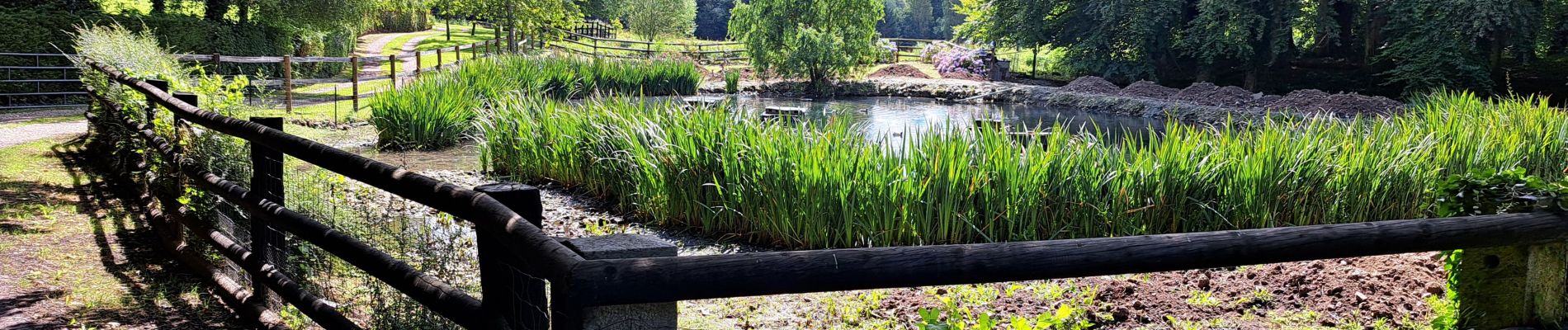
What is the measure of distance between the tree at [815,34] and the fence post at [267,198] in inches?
875

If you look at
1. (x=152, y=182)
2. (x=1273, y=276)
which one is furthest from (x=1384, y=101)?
(x=152, y=182)

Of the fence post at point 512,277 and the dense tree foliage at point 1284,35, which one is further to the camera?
the dense tree foliage at point 1284,35

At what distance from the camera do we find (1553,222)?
115 inches

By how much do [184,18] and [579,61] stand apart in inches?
322

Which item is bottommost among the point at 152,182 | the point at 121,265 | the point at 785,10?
the point at 121,265

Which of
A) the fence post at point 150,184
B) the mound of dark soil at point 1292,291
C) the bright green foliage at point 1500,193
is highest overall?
the bright green foliage at point 1500,193

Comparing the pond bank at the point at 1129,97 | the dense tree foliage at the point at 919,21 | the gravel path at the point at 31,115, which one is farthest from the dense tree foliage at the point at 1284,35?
the dense tree foliage at the point at 919,21

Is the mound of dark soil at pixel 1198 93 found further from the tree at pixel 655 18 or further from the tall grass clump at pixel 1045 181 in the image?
the tree at pixel 655 18

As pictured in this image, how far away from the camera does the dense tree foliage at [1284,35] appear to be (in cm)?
1950

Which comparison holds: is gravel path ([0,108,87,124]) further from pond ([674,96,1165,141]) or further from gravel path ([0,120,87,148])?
pond ([674,96,1165,141])

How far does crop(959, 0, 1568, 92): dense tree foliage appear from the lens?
768 inches

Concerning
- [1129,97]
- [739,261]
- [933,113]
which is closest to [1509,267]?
[739,261]

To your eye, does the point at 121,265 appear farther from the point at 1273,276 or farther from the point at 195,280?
the point at 1273,276

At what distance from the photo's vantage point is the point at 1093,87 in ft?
80.7
